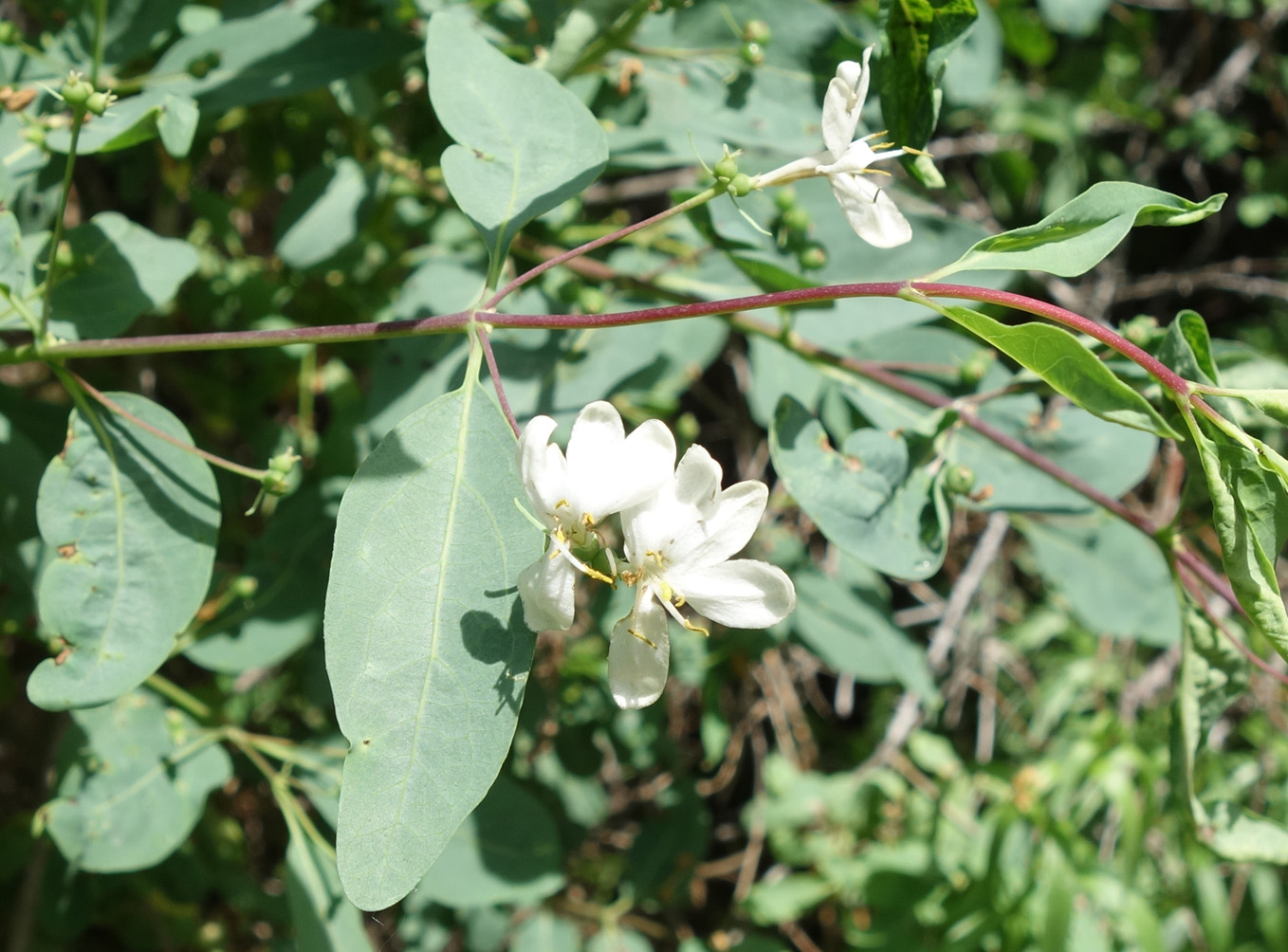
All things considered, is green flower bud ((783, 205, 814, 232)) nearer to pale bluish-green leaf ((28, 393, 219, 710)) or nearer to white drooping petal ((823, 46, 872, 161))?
white drooping petal ((823, 46, 872, 161))

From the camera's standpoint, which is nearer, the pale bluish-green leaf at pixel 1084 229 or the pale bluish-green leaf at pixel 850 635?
the pale bluish-green leaf at pixel 1084 229

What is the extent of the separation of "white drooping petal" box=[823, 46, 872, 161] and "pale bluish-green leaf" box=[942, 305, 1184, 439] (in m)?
0.30

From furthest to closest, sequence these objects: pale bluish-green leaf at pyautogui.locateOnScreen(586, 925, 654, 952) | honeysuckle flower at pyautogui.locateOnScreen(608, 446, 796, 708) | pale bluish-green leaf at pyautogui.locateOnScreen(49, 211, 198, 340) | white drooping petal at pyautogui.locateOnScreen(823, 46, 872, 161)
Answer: pale bluish-green leaf at pyautogui.locateOnScreen(586, 925, 654, 952) → pale bluish-green leaf at pyautogui.locateOnScreen(49, 211, 198, 340) → white drooping petal at pyautogui.locateOnScreen(823, 46, 872, 161) → honeysuckle flower at pyautogui.locateOnScreen(608, 446, 796, 708)

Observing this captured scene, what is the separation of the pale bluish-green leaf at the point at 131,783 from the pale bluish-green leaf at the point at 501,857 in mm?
410

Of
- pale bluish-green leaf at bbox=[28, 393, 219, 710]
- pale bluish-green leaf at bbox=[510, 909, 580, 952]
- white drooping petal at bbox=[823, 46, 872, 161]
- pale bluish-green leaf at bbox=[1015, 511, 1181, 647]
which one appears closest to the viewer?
white drooping petal at bbox=[823, 46, 872, 161]

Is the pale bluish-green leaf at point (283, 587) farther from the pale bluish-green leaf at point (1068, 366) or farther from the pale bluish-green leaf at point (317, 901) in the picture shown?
the pale bluish-green leaf at point (1068, 366)

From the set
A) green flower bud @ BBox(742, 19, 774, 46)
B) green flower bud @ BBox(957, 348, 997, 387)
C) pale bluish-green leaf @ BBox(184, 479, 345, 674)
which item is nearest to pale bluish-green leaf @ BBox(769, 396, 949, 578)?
green flower bud @ BBox(957, 348, 997, 387)

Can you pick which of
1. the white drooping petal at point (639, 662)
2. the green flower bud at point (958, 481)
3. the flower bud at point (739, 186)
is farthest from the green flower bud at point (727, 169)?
the green flower bud at point (958, 481)

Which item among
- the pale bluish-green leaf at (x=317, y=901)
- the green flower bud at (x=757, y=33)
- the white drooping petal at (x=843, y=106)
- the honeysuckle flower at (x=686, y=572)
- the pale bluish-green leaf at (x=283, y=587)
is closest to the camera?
the honeysuckle flower at (x=686, y=572)

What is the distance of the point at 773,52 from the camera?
5.60ft

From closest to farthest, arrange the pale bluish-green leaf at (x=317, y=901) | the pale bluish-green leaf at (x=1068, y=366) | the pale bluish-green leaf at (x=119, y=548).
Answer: the pale bluish-green leaf at (x=1068, y=366)
the pale bluish-green leaf at (x=119, y=548)
the pale bluish-green leaf at (x=317, y=901)

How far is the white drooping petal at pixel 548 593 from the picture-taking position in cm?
101

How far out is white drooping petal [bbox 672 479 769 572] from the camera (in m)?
1.05

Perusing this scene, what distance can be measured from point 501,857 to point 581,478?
1.04 m
